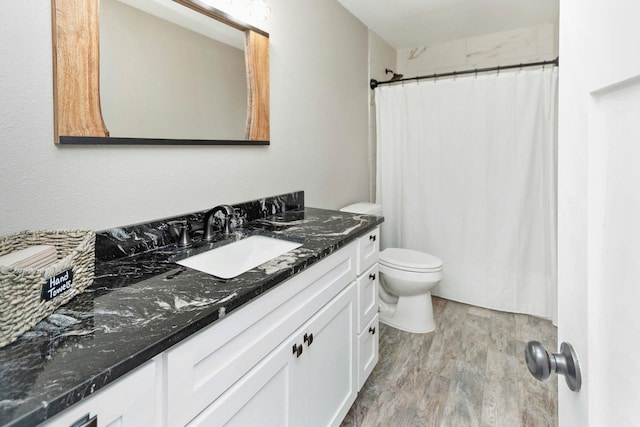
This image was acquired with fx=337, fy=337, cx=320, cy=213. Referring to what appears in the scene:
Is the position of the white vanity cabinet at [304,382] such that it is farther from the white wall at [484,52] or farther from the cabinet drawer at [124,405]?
the white wall at [484,52]

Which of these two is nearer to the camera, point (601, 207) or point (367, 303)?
point (601, 207)

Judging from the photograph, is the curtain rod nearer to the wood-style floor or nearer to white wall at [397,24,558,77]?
white wall at [397,24,558,77]

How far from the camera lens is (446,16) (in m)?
2.71

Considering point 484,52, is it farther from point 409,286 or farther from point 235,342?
point 235,342

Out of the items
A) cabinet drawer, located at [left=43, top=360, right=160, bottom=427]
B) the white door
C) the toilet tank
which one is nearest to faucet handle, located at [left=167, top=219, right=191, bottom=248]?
cabinet drawer, located at [left=43, top=360, right=160, bottom=427]

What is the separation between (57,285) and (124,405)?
0.33 m

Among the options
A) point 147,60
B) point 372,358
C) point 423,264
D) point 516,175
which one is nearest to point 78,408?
point 147,60

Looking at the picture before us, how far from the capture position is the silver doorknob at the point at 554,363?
501mm

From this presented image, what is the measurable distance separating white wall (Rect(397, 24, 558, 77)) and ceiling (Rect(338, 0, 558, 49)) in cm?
7

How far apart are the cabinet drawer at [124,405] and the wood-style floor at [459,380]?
1186mm

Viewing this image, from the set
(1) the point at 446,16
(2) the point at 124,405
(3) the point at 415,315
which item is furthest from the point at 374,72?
(2) the point at 124,405

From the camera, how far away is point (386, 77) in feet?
10.8

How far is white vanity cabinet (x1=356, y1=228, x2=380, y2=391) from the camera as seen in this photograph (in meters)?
1.60

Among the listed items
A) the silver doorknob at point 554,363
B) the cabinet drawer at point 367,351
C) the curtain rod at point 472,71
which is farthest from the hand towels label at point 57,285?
the curtain rod at point 472,71
